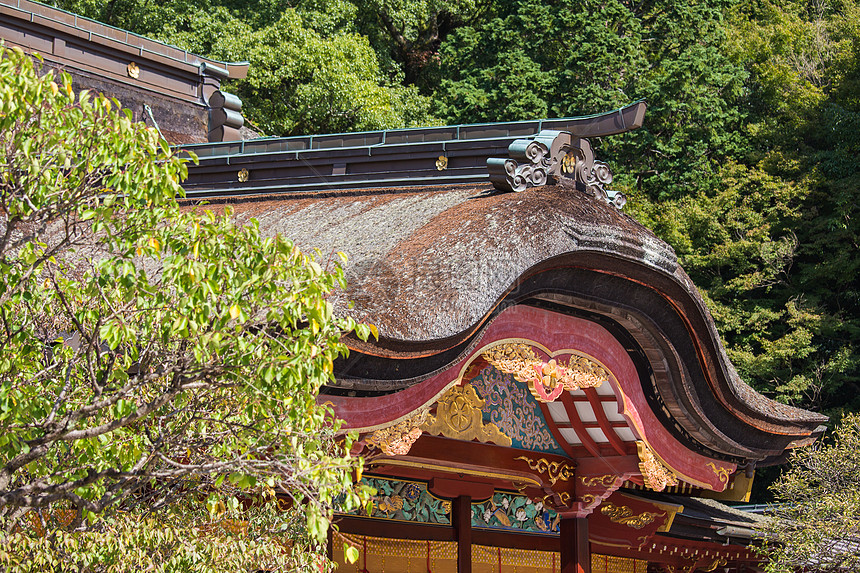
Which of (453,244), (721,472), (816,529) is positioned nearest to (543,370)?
(453,244)

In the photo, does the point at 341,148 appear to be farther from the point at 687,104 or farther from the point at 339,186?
the point at 687,104

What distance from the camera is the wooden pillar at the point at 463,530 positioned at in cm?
805

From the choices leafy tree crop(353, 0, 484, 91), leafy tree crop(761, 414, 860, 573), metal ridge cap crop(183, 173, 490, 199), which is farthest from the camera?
leafy tree crop(353, 0, 484, 91)

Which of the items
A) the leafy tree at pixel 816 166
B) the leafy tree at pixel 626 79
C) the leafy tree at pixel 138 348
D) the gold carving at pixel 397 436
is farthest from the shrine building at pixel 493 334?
the leafy tree at pixel 626 79

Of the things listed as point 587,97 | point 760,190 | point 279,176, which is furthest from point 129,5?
point 279,176

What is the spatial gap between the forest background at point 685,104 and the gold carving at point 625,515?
11516 mm

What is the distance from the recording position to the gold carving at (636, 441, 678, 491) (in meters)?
6.84

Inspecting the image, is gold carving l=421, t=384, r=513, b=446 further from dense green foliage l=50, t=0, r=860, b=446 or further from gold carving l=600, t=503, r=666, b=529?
dense green foliage l=50, t=0, r=860, b=446

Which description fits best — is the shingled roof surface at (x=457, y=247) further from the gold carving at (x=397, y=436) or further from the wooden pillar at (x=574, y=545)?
the wooden pillar at (x=574, y=545)

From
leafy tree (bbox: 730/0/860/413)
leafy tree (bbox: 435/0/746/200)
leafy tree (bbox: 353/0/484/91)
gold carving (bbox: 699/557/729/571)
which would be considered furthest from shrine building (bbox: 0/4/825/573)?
leafy tree (bbox: 353/0/484/91)

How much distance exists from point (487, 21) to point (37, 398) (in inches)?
982

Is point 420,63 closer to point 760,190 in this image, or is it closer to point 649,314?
point 760,190

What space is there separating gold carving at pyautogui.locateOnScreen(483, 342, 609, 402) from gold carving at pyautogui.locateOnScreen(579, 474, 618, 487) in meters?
2.04

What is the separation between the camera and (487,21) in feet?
87.2
